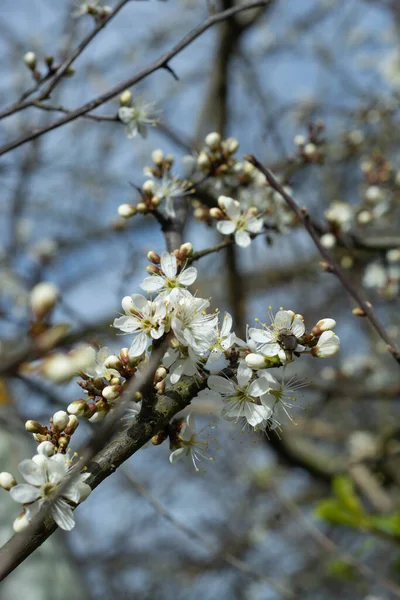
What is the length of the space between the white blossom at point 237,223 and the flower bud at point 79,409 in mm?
658

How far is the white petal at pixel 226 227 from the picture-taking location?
1487 mm

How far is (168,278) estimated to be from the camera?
3.90ft

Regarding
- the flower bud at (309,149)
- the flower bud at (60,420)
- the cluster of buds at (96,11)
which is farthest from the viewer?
the flower bud at (309,149)

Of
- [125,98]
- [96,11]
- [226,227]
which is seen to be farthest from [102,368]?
[96,11]

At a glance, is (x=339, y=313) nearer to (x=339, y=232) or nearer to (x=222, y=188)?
(x=339, y=232)

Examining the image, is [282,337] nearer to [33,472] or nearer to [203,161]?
[33,472]

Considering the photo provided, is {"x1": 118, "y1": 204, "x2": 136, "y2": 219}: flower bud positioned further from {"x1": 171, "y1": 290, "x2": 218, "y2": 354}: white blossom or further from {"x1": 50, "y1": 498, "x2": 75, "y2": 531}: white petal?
{"x1": 50, "y1": 498, "x2": 75, "y2": 531}: white petal

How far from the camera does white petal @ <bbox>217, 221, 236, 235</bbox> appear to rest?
4.88ft

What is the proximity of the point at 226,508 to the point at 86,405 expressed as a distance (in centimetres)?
559

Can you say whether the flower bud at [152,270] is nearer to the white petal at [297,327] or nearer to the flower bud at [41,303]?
the white petal at [297,327]

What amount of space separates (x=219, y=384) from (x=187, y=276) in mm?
261

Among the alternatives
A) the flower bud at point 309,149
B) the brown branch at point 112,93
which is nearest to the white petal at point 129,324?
the brown branch at point 112,93

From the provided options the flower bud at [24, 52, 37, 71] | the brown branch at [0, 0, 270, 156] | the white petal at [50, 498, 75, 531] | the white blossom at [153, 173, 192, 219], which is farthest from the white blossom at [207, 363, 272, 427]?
the flower bud at [24, 52, 37, 71]

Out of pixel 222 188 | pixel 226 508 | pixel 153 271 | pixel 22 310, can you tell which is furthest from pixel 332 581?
pixel 153 271
